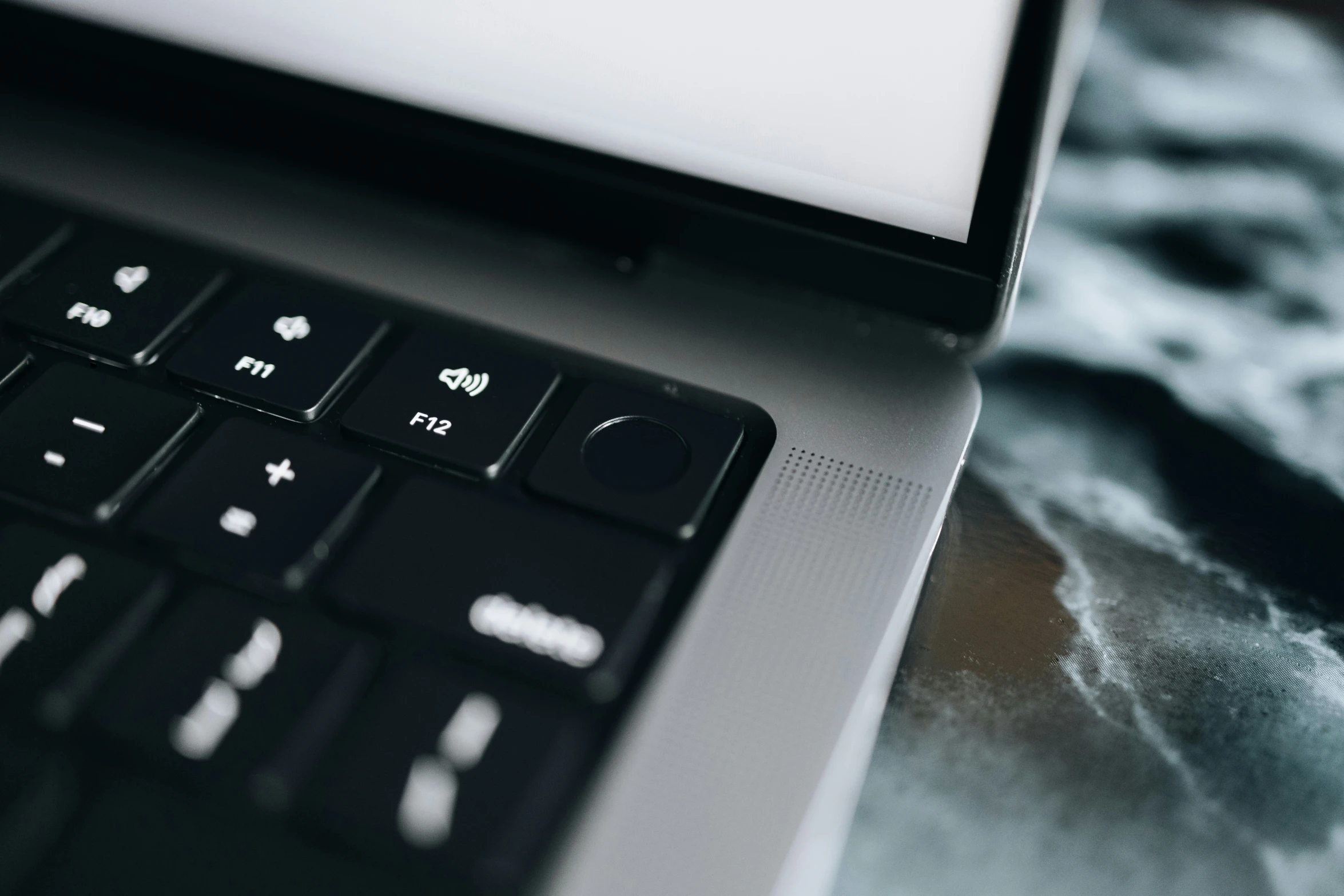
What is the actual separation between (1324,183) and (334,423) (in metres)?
0.38

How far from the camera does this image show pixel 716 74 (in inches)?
10.0

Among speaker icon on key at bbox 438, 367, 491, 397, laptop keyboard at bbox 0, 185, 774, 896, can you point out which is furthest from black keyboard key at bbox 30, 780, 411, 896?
speaker icon on key at bbox 438, 367, 491, 397

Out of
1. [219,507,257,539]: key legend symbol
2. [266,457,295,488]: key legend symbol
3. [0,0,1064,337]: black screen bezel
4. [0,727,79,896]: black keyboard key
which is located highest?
[0,0,1064,337]: black screen bezel

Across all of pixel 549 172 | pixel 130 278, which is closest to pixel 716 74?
pixel 549 172

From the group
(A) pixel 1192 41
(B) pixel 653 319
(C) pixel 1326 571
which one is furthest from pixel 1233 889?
(A) pixel 1192 41

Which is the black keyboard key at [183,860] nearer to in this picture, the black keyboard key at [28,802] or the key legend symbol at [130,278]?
the black keyboard key at [28,802]

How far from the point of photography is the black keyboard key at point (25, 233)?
29cm

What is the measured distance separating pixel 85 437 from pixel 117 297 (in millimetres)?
50

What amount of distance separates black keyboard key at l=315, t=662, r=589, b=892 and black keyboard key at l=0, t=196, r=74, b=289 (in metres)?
0.18

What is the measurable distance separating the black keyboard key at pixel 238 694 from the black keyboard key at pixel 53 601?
12mm

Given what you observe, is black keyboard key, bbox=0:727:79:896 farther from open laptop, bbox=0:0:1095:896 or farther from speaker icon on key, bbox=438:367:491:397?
speaker icon on key, bbox=438:367:491:397

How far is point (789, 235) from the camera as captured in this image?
273mm

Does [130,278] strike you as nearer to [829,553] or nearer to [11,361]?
[11,361]

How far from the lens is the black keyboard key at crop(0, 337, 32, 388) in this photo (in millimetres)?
267
